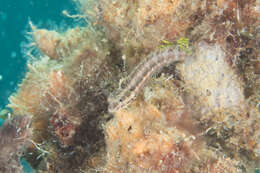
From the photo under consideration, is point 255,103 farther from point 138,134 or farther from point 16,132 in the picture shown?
point 16,132

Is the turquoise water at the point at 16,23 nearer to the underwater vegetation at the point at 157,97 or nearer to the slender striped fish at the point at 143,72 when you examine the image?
the underwater vegetation at the point at 157,97

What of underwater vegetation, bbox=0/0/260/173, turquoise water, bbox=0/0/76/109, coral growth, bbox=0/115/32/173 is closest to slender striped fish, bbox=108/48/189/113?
underwater vegetation, bbox=0/0/260/173

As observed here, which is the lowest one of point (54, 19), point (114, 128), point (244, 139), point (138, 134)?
point (244, 139)

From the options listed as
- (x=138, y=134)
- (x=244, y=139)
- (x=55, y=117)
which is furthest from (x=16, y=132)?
(x=244, y=139)

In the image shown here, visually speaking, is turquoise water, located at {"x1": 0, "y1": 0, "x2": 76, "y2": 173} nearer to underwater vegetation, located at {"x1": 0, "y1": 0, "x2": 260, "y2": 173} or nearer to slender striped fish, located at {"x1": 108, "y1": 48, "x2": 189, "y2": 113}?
underwater vegetation, located at {"x1": 0, "y1": 0, "x2": 260, "y2": 173}

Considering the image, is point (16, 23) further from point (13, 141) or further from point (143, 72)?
point (143, 72)

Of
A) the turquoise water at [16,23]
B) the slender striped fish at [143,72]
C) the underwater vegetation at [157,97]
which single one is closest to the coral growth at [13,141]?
the underwater vegetation at [157,97]

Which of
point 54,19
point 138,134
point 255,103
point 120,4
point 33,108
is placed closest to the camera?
point 138,134
